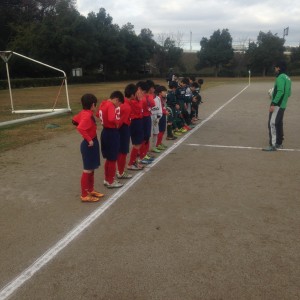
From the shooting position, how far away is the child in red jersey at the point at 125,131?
19.4ft

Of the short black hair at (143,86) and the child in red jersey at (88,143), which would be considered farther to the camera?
the short black hair at (143,86)

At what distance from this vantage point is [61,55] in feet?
171

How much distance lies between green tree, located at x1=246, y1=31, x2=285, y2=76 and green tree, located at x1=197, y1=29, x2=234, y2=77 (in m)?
4.18

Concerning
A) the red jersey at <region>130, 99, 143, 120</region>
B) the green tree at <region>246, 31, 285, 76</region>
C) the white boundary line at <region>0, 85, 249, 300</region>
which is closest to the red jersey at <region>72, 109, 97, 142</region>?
the white boundary line at <region>0, 85, 249, 300</region>

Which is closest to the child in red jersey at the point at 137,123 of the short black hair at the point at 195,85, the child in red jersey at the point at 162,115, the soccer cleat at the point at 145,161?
the soccer cleat at the point at 145,161

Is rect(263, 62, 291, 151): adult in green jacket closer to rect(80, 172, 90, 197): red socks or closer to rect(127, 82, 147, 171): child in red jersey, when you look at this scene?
rect(127, 82, 147, 171): child in red jersey

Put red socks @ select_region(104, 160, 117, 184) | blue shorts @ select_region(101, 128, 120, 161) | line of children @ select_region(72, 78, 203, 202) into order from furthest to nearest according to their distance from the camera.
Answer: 1. red socks @ select_region(104, 160, 117, 184)
2. blue shorts @ select_region(101, 128, 120, 161)
3. line of children @ select_region(72, 78, 203, 202)

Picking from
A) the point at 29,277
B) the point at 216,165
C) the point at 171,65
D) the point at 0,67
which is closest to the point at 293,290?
the point at 29,277

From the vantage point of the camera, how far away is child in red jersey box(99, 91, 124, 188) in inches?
217

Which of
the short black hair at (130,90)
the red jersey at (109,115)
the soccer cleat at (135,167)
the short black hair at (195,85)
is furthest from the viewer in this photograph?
the short black hair at (195,85)

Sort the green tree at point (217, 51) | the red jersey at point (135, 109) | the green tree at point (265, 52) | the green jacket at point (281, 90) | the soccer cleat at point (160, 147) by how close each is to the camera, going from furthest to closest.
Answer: the green tree at point (217, 51), the green tree at point (265, 52), the soccer cleat at point (160, 147), the green jacket at point (281, 90), the red jersey at point (135, 109)

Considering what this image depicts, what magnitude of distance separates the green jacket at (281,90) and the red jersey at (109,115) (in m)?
4.22

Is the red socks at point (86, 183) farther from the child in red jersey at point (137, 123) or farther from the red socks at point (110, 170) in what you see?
the child in red jersey at point (137, 123)

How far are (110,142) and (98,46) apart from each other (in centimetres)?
5304
